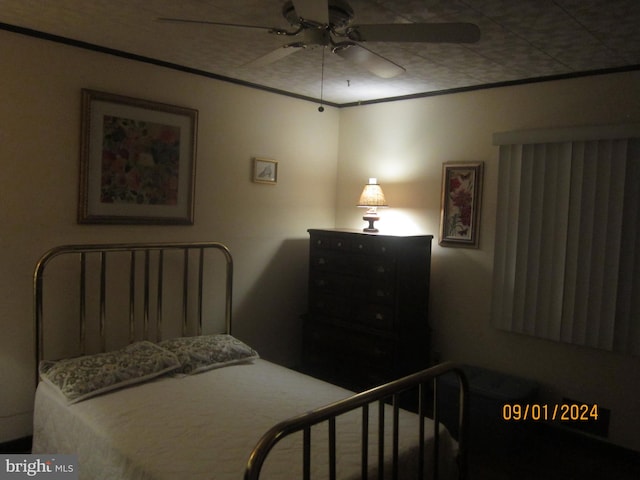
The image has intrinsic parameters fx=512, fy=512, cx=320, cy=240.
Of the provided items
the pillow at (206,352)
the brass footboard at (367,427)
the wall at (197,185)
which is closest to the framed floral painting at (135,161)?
the wall at (197,185)

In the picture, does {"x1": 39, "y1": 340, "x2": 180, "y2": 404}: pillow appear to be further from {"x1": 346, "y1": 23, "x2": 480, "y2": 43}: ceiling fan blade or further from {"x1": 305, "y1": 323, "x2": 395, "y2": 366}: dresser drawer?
{"x1": 346, "y1": 23, "x2": 480, "y2": 43}: ceiling fan blade

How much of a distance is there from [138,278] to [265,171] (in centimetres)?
135

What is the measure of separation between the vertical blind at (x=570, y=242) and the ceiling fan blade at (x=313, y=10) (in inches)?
82.7

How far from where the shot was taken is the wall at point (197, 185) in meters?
2.91

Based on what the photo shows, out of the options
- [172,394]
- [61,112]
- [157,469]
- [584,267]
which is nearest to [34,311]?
[172,394]

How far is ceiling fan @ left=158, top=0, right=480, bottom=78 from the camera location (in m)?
1.95

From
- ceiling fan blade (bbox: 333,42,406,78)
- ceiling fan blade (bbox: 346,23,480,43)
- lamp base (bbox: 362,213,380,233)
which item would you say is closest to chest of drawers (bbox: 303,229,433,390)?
lamp base (bbox: 362,213,380,233)

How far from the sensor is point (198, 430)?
7.36ft

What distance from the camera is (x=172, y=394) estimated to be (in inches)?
104

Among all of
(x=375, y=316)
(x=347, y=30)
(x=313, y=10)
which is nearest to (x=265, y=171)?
(x=375, y=316)

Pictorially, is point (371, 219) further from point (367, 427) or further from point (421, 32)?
point (367, 427)

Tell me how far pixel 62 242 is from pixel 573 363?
11.0 ft

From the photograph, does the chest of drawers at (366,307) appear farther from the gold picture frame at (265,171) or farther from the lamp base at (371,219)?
the gold picture frame at (265,171)
